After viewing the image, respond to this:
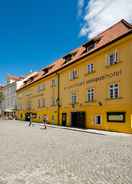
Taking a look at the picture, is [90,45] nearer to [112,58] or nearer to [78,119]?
[112,58]

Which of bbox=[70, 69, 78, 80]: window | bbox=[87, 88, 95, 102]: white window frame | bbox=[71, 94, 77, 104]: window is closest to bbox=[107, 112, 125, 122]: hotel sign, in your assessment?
bbox=[87, 88, 95, 102]: white window frame

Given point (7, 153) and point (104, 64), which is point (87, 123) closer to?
point (104, 64)

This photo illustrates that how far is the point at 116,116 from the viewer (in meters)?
21.9

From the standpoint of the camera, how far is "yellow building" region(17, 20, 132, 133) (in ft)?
69.8

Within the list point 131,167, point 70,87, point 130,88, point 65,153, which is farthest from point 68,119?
point 131,167

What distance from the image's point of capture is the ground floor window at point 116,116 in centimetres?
2116

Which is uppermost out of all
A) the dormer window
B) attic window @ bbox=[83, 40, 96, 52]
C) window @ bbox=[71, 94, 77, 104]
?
attic window @ bbox=[83, 40, 96, 52]

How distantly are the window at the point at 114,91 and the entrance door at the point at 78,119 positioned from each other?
549 cm

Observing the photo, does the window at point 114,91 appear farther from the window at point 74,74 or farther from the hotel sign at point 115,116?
the window at point 74,74

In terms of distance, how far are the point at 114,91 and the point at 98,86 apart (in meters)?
2.65

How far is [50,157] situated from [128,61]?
14.2 meters

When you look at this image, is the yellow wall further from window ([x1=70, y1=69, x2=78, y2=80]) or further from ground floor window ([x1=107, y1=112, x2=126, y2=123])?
window ([x1=70, y1=69, x2=78, y2=80])

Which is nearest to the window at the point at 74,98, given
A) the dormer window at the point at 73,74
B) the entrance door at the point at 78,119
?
the entrance door at the point at 78,119

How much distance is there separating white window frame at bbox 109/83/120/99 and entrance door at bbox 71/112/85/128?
548cm
